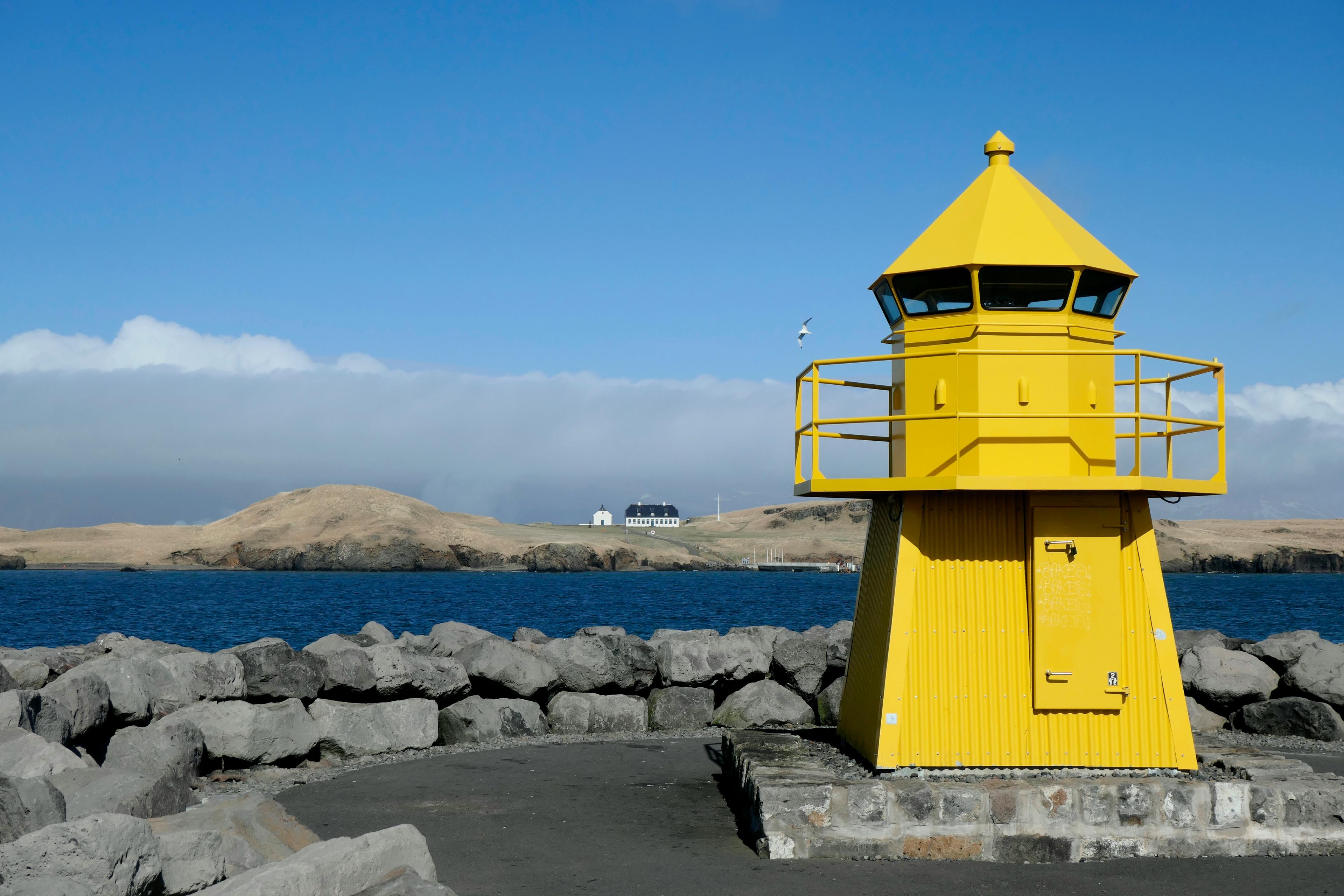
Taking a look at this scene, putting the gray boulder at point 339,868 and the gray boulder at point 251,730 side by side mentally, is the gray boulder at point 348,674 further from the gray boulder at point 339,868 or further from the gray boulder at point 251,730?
the gray boulder at point 339,868

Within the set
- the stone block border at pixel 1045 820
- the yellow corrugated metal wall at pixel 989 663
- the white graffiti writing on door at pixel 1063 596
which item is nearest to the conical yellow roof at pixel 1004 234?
the yellow corrugated metal wall at pixel 989 663

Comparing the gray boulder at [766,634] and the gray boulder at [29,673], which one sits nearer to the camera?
the gray boulder at [29,673]

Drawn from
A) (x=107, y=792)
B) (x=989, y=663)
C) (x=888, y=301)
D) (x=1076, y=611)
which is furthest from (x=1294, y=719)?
(x=107, y=792)

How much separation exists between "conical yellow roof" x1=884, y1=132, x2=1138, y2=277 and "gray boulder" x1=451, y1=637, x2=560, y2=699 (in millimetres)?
7092

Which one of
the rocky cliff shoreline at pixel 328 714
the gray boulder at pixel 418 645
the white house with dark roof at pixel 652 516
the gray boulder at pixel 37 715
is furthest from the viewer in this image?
the white house with dark roof at pixel 652 516

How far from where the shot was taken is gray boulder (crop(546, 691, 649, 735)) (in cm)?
1388

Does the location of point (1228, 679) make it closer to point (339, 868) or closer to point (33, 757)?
point (339, 868)

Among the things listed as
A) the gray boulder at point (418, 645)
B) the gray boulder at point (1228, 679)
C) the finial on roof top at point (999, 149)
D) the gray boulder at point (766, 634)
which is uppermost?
the finial on roof top at point (999, 149)

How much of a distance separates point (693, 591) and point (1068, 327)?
260ft

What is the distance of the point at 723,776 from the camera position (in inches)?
437

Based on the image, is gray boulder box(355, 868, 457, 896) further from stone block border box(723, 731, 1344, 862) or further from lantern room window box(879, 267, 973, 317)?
lantern room window box(879, 267, 973, 317)

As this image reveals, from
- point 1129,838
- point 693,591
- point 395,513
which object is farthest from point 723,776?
point 395,513

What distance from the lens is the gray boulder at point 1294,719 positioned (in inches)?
532

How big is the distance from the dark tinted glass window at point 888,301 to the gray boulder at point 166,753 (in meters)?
7.12
